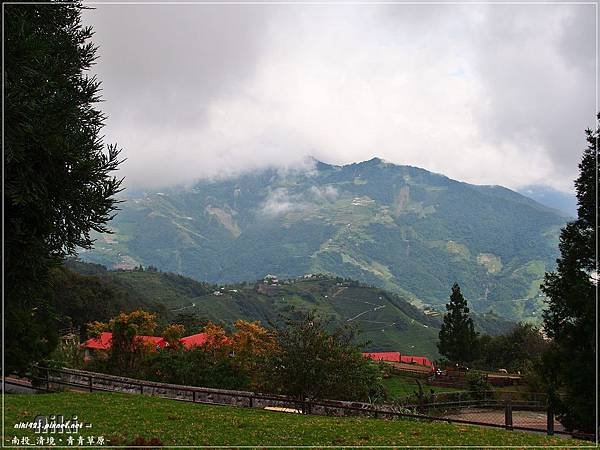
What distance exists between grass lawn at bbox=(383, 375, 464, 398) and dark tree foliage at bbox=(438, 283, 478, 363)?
1341cm

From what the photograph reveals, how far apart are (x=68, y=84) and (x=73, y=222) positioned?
425cm

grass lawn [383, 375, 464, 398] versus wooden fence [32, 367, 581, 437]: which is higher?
wooden fence [32, 367, 581, 437]

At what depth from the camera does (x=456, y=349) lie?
74.4 meters

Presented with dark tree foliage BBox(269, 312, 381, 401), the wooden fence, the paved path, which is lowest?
the paved path

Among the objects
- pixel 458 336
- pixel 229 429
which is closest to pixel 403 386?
pixel 458 336

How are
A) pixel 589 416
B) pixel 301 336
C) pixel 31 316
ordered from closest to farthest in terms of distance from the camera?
pixel 589 416, pixel 301 336, pixel 31 316

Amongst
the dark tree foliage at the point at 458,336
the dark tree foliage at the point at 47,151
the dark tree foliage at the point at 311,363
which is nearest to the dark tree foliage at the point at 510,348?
the dark tree foliage at the point at 458,336

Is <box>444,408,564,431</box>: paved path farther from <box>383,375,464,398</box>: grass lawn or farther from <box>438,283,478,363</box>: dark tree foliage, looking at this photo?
<box>438,283,478,363</box>: dark tree foliage

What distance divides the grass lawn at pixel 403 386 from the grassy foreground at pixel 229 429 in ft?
109

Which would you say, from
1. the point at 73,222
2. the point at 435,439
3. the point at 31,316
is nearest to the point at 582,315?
the point at 435,439

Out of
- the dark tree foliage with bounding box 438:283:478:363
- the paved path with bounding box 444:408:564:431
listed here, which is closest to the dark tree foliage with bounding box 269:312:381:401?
the paved path with bounding box 444:408:564:431

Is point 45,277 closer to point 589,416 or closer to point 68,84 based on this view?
point 68,84

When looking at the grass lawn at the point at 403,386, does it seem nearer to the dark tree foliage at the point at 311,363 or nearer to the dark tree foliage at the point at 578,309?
the dark tree foliage at the point at 311,363

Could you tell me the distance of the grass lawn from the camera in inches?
1998
